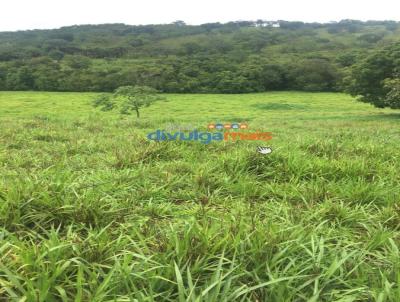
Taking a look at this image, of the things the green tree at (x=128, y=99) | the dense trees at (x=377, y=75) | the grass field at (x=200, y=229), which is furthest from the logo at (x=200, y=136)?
the dense trees at (x=377, y=75)

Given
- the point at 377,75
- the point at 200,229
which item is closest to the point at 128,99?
the point at 377,75

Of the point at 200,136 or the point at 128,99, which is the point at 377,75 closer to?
the point at 128,99

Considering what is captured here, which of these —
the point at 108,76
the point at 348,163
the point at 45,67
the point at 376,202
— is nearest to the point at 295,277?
the point at 376,202

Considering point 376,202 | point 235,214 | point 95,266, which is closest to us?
point 95,266

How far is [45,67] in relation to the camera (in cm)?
6906

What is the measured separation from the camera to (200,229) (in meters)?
2.52

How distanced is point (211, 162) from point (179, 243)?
2760 millimetres

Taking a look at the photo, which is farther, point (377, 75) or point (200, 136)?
point (377, 75)

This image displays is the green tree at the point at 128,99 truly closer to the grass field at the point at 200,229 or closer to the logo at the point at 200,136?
the logo at the point at 200,136

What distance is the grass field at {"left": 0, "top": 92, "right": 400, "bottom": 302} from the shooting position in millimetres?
2029

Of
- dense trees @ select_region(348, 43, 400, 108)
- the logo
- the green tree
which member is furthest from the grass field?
the green tree

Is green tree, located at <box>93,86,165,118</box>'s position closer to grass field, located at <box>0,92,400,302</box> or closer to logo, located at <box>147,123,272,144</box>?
logo, located at <box>147,123,272,144</box>

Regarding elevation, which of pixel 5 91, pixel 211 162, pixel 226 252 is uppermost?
pixel 226 252

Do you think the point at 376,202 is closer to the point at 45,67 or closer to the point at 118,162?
the point at 118,162
